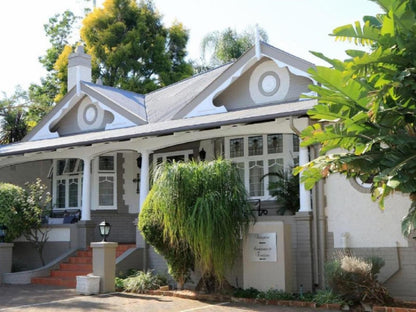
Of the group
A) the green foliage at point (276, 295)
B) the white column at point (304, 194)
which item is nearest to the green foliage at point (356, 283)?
the green foliage at point (276, 295)

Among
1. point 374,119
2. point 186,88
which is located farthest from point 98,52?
point 374,119

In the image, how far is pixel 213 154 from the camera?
17.8 m

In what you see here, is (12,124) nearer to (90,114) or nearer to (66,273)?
(90,114)

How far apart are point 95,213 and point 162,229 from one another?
21.9 feet

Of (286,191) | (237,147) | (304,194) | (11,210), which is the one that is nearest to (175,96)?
(237,147)

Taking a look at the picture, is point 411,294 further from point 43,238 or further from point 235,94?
point 43,238

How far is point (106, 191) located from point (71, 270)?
4046 millimetres

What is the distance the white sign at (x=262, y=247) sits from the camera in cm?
1294

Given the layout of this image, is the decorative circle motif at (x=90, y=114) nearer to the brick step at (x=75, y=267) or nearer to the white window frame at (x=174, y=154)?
the white window frame at (x=174, y=154)

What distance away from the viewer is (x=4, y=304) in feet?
40.6

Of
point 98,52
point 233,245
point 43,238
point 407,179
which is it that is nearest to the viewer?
point 407,179

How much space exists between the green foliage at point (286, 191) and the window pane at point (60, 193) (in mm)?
8589

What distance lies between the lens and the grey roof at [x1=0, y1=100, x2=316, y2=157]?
13.8 meters

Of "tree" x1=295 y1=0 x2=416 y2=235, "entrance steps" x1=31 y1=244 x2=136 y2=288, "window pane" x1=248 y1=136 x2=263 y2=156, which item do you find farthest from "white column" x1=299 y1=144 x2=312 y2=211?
"entrance steps" x1=31 y1=244 x2=136 y2=288
